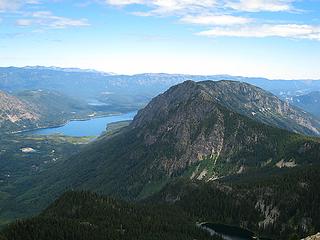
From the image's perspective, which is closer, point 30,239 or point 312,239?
point 312,239

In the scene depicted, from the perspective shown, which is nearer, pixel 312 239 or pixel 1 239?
pixel 312 239

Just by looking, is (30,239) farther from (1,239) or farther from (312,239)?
(312,239)

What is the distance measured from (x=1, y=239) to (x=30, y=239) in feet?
54.3

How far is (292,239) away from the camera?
196m

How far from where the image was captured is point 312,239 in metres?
140

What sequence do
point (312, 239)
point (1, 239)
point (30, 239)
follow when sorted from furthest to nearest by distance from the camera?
point (30, 239) → point (1, 239) → point (312, 239)

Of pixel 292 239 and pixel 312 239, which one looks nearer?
pixel 312 239

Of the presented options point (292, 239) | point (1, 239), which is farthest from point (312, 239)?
point (1, 239)

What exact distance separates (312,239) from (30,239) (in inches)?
4668

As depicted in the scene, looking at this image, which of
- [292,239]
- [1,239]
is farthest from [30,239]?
[292,239]

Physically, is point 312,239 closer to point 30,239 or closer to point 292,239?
point 292,239

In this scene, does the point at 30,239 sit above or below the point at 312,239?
below

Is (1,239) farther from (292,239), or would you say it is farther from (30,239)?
(292,239)

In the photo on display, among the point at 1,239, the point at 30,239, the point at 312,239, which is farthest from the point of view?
the point at 30,239
